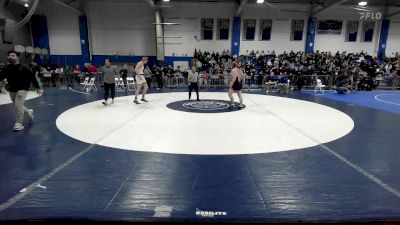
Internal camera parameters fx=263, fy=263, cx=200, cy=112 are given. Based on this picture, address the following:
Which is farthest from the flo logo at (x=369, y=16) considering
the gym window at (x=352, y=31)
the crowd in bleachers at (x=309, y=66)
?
the crowd in bleachers at (x=309, y=66)

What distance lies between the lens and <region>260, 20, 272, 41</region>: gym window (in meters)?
22.1

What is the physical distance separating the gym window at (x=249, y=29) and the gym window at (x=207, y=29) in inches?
109

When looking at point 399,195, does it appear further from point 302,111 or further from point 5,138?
point 5,138

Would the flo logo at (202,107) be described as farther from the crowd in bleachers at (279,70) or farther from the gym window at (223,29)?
the gym window at (223,29)

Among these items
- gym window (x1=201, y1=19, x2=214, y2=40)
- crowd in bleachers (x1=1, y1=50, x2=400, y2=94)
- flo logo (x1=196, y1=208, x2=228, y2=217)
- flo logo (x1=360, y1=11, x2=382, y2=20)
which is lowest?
flo logo (x1=196, y1=208, x2=228, y2=217)

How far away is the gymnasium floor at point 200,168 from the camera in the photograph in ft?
9.83

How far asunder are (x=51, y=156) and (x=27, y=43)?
21.9 metres

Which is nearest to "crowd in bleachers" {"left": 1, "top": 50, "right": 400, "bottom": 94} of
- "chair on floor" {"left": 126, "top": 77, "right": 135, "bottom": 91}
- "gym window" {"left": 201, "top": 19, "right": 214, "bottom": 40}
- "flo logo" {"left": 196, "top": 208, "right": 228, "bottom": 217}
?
"chair on floor" {"left": 126, "top": 77, "right": 135, "bottom": 91}

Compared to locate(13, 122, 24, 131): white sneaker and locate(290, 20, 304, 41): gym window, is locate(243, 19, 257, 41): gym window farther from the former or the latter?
locate(13, 122, 24, 131): white sneaker

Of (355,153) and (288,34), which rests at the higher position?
(288,34)

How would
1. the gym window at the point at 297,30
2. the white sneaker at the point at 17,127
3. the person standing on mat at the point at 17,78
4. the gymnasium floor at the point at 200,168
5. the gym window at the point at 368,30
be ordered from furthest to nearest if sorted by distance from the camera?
the gym window at the point at 368,30, the gym window at the point at 297,30, the white sneaker at the point at 17,127, the person standing on mat at the point at 17,78, the gymnasium floor at the point at 200,168

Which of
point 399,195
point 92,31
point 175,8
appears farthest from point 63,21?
point 399,195

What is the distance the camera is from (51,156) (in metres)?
4.66

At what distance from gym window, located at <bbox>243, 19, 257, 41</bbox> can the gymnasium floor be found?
51.4 ft
